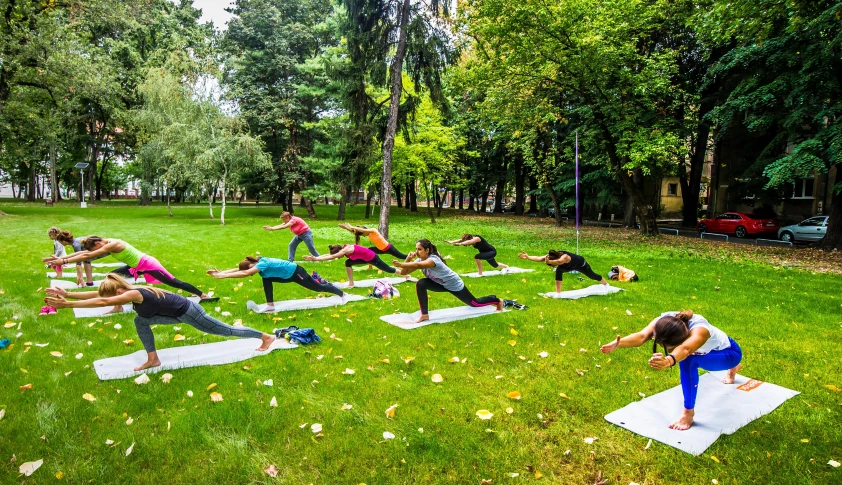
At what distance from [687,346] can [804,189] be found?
112ft

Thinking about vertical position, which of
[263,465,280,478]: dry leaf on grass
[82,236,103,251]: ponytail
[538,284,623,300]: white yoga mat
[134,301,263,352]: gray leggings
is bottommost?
[263,465,280,478]: dry leaf on grass

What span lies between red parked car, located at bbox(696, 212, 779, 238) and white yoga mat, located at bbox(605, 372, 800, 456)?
927 inches

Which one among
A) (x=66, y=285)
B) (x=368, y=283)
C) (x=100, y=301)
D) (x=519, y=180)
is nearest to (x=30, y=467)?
(x=100, y=301)

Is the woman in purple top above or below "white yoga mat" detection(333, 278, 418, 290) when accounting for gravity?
above

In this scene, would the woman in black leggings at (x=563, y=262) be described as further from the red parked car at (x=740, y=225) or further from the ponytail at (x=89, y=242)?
the red parked car at (x=740, y=225)

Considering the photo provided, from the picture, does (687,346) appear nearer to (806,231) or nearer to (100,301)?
(100,301)

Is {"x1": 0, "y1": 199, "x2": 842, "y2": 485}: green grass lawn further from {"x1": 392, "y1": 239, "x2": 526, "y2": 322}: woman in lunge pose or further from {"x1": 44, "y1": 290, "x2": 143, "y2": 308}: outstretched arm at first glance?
{"x1": 44, "y1": 290, "x2": 143, "y2": 308}: outstretched arm

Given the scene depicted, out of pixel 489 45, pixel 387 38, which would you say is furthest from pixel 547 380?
pixel 489 45

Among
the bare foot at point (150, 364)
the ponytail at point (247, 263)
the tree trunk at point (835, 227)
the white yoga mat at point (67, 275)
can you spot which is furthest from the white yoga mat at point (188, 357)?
the tree trunk at point (835, 227)

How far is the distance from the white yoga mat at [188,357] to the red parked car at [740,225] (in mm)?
26490

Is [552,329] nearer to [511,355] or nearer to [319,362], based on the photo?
[511,355]

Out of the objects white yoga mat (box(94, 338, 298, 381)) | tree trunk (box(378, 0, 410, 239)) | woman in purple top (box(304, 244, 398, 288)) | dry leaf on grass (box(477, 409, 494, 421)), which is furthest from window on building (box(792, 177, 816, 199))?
white yoga mat (box(94, 338, 298, 381))

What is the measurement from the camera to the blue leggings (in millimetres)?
3953

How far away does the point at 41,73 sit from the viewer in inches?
973
